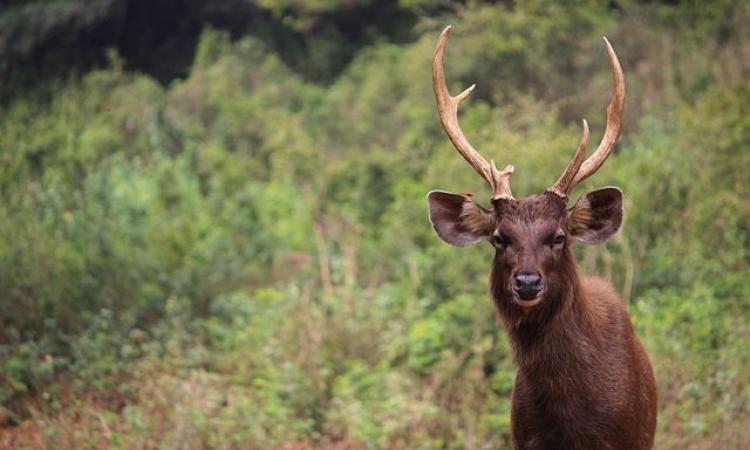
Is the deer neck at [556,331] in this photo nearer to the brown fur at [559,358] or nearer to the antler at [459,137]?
the brown fur at [559,358]

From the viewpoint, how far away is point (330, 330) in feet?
34.7

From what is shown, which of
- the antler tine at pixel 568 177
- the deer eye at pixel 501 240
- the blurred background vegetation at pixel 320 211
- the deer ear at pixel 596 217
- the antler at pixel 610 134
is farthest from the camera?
the blurred background vegetation at pixel 320 211

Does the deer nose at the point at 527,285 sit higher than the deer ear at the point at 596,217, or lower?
lower

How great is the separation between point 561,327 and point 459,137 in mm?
1373

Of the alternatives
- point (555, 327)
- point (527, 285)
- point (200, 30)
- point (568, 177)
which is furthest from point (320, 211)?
point (527, 285)

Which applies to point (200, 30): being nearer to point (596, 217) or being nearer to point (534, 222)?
point (596, 217)

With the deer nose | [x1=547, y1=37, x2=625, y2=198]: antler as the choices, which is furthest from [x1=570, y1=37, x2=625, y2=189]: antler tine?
the deer nose

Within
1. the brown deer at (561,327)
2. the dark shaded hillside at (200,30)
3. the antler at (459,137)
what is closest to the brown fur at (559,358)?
the brown deer at (561,327)

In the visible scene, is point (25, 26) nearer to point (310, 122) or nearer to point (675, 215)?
point (310, 122)

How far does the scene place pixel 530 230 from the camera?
6.25 m

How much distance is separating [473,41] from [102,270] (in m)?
7.62

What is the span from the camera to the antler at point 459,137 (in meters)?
6.52

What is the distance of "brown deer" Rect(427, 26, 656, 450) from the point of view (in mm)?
6207

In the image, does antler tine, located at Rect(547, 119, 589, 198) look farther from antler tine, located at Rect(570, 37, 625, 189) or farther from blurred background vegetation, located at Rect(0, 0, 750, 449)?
blurred background vegetation, located at Rect(0, 0, 750, 449)
